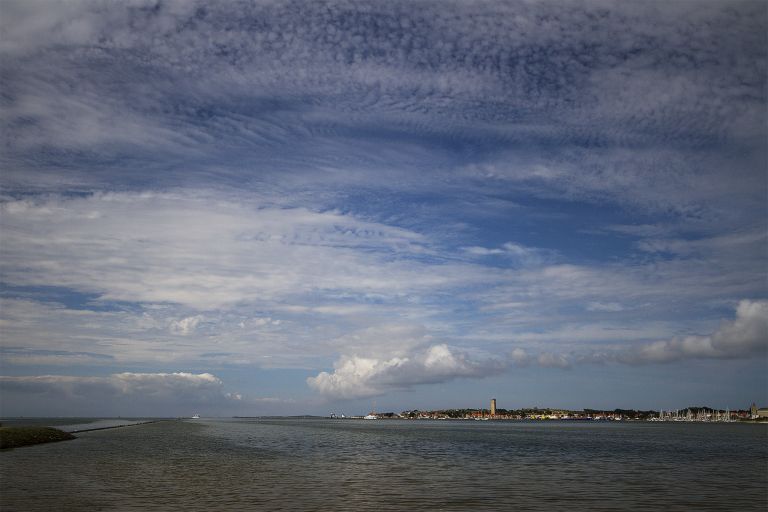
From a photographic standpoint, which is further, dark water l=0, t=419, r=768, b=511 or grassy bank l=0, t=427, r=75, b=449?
grassy bank l=0, t=427, r=75, b=449

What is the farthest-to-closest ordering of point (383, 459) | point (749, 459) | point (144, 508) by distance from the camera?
point (749, 459) → point (383, 459) → point (144, 508)

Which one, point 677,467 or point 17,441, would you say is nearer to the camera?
point 677,467

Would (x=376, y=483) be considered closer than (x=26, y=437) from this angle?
Yes

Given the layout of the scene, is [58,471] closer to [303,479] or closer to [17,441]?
[303,479]

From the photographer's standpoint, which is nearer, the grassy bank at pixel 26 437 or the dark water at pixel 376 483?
the dark water at pixel 376 483

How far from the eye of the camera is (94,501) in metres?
36.5

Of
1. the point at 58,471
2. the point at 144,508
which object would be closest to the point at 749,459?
the point at 144,508

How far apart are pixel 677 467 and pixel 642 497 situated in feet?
92.4

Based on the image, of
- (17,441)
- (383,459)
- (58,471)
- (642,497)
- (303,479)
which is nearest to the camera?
(642,497)

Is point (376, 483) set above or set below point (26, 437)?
above

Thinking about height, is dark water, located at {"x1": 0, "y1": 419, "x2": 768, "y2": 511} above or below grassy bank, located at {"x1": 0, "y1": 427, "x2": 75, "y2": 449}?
above

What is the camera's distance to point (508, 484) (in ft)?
148

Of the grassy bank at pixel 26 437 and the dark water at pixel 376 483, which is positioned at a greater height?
the dark water at pixel 376 483

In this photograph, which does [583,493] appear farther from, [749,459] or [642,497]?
[749,459]
